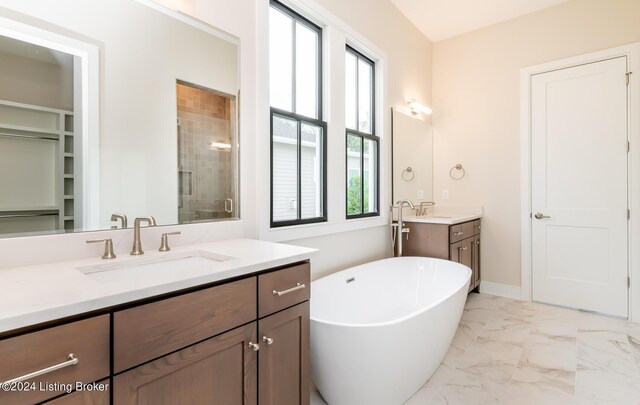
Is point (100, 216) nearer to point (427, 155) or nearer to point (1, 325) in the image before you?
point (1, 325)

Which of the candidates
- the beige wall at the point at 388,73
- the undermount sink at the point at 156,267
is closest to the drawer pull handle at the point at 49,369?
the undermount sink at the point at 156,267

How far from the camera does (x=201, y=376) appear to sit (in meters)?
0.99

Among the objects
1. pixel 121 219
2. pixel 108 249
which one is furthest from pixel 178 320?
pixel 121 219

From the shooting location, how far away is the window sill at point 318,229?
1.96 m

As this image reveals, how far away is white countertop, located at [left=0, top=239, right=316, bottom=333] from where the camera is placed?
0.70 m

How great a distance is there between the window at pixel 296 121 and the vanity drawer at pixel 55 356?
1.29 m

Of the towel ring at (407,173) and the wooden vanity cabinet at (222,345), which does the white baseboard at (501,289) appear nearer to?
the towel ring at (407,173)

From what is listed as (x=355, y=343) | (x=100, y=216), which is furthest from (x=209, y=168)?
(x=355, y=343)

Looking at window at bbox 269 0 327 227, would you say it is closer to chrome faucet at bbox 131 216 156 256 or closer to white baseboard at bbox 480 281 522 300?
chrome faucet at bbox 131 216 156 256

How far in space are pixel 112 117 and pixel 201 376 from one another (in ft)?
3.53

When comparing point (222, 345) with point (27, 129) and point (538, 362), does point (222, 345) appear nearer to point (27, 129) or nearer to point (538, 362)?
point (27, 129)

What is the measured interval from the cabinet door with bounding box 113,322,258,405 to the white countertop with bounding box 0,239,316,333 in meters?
0.20

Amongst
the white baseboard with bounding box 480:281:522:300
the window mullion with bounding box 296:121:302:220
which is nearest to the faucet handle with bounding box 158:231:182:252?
the window mullion with bounding box 296:121:302:220

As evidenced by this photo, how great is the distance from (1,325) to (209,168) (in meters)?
1.13
